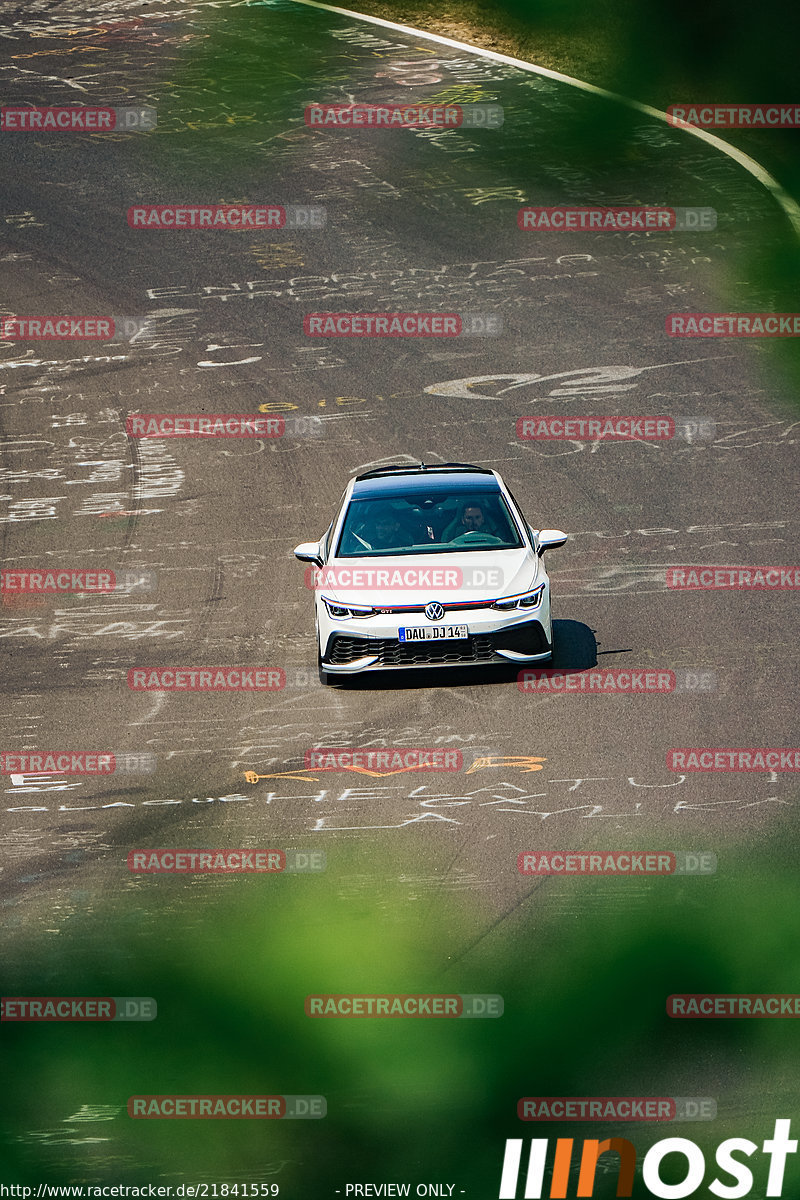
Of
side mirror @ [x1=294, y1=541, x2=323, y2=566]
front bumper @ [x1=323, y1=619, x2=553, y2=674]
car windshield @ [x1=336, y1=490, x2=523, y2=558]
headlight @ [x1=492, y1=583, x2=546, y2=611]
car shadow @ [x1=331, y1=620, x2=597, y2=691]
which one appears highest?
car windshield @ [x1=336, y1=490, x2=523, y2=558]

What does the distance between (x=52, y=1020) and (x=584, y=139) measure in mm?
23479

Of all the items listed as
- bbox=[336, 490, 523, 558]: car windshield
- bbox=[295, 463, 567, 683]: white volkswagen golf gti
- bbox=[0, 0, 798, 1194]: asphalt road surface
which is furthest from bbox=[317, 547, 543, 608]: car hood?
bbox=[0, 0, 798, 1194]: asphalt road surface

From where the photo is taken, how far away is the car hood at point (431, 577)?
1334 centimetres

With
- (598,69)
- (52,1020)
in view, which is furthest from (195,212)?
(52,1020)

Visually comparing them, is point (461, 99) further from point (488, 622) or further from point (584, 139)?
point (488, 622)

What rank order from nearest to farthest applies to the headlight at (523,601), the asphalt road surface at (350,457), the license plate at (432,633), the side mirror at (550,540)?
the asphalt road surface at (350,457) < the license plate at (432,633) < the headlight at (523,601) < the side mirror at (550,540)

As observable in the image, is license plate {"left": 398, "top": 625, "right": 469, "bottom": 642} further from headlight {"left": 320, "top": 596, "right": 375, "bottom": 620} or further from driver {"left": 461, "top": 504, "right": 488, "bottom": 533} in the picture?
driver {"left": 461, "top": 504, "right": 488, "bottom": 533}

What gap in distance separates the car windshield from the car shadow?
3.80ft

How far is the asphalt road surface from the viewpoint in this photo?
11.1 meters

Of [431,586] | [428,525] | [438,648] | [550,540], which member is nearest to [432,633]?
[438,648]

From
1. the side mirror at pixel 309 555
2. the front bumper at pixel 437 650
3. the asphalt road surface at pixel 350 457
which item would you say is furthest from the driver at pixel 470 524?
the asphalt road surface at pixel 350 457

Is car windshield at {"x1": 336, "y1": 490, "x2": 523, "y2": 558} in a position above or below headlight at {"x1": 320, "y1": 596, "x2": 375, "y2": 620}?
above

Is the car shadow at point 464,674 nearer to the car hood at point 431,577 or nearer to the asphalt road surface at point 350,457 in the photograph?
the asphalt road surface at point 350,457

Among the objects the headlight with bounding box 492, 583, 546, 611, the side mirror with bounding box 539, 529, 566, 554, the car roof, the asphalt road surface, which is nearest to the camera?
the asphalt road surface
